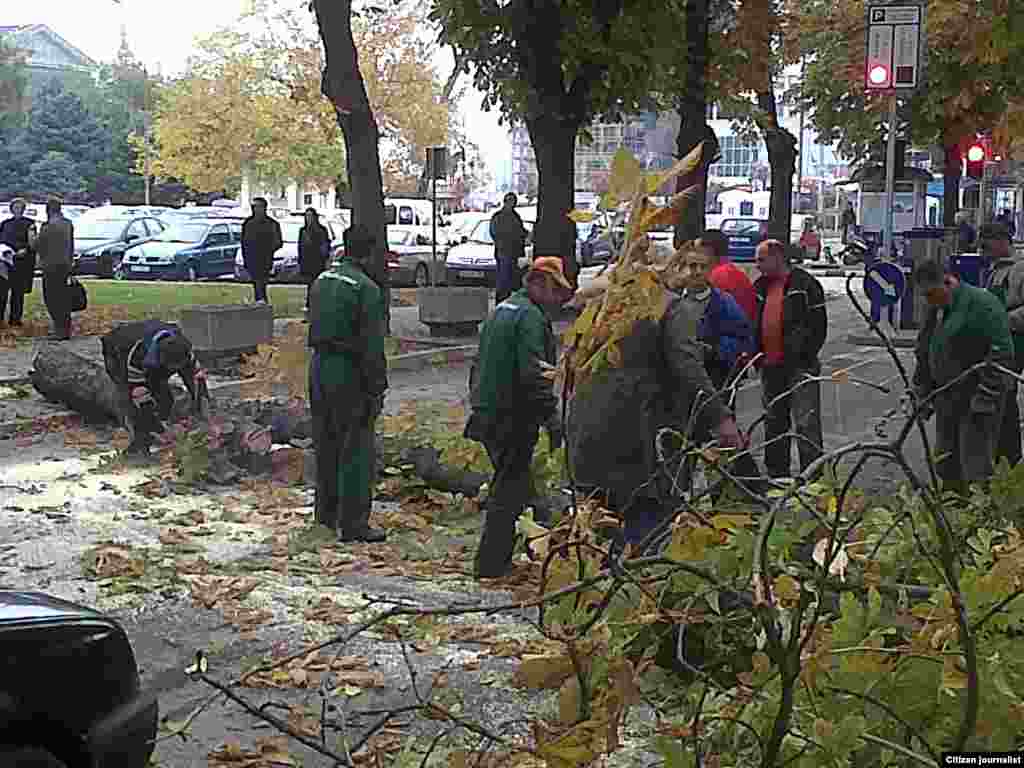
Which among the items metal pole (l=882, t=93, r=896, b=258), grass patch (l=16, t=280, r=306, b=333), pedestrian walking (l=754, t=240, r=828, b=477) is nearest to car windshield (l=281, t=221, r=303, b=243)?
grass patch (l=16, t=280, r=306, b=333)

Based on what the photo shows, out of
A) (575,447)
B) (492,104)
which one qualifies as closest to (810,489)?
(575,447)

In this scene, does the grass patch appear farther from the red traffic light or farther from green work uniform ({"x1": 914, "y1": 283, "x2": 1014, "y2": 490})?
green work uniform ({"x1": 914, "y1": 283, "x2": 1014, "y2": 490})

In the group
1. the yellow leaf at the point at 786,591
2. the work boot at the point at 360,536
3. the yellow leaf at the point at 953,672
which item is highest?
the yellow leaf at the point at 786,591

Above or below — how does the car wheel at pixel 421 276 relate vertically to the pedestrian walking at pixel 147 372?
below

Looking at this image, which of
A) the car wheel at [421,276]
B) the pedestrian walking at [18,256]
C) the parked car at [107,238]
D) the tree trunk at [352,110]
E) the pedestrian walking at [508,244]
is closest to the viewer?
the tree trunk at [352,110]

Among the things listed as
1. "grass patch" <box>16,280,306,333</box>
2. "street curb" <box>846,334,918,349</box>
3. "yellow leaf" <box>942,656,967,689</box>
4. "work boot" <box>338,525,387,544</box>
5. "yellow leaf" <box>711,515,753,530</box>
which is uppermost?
"yellow leaf" <box>711,515,753,530</box>

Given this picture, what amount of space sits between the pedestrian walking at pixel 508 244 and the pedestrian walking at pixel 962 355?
1597 centimetres

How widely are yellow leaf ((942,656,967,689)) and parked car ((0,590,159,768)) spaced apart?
8.14 feet

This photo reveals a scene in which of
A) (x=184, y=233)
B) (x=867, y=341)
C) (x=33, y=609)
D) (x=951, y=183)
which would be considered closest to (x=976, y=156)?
(x=951, y=183)

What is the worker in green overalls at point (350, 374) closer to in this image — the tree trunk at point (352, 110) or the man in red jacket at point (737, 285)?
the man in red jacket at point (737, 285)

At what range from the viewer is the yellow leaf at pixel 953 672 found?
3.05 m

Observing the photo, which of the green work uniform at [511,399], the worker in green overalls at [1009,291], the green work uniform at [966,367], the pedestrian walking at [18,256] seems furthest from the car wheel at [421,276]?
the green work uniform at [511,399]

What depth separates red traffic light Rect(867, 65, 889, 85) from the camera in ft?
51.9

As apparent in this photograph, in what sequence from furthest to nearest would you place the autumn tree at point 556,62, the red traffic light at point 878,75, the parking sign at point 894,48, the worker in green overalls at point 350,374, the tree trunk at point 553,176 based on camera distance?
the tree trunk at point 553,176
the autumn tree at point 556,62
the red traffic light at point 878,75
the parking sign at point 894,48
the worker in green overalls at point 350,374
